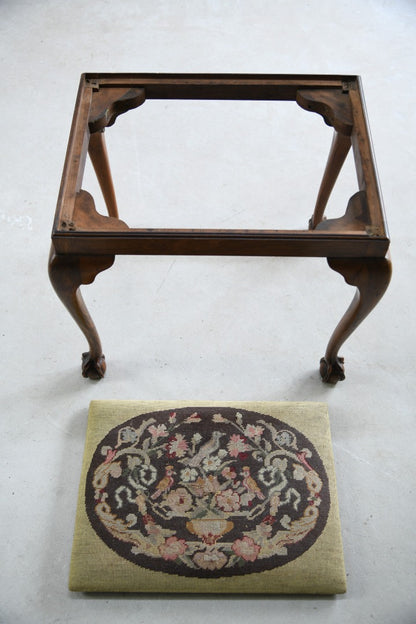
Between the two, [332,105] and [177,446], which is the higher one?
[332,105]

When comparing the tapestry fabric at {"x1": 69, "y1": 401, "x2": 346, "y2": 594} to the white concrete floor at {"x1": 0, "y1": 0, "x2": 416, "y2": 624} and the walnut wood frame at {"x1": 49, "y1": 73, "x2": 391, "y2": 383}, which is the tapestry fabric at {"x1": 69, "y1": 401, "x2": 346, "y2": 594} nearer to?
the white concrete floor at {"x1": 0, "y1": 0, "x2": 416, "y2": 624}

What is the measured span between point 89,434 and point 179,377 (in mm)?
275

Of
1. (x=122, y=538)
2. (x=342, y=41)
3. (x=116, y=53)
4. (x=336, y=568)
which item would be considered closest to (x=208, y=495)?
(x=122, y=538)

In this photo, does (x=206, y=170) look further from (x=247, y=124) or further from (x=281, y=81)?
(x=281, y=81)

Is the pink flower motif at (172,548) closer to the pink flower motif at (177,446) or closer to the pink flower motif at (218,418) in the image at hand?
the pink flower motif at (177,446)

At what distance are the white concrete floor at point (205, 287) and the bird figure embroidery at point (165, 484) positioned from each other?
0.65 ft

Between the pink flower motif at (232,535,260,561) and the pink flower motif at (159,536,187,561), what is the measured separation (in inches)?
4.4

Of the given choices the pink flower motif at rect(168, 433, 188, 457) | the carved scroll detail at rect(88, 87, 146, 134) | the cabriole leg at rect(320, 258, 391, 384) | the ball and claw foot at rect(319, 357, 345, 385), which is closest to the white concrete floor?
the ball and claw foot at rect(319, 357, 345, 385)

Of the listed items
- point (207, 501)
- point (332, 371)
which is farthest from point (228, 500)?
point (332, 371)

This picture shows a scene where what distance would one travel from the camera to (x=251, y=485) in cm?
144

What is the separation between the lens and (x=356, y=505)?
145 cm

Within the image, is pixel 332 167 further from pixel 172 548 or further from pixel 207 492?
pixel 172 548

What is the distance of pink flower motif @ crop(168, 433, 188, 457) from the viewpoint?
148cm

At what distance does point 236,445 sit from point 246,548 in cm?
24
